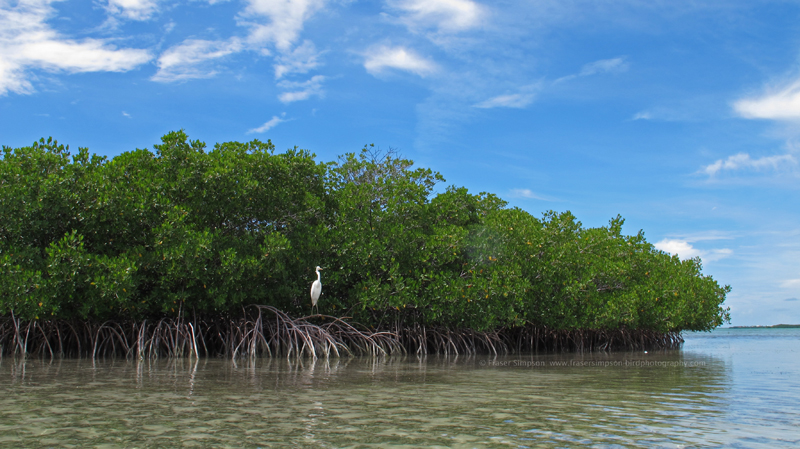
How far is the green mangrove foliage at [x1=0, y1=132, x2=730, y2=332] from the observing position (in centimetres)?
958

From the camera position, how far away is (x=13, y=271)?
9.01 metres

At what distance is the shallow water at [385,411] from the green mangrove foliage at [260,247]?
10.6ft

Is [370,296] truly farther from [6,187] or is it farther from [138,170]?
[6,187]

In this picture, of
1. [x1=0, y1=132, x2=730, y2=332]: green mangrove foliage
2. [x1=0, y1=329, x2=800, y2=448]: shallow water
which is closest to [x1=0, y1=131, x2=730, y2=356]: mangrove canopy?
[x1=0, y1=132, x2=730, y2=332]: green mangrove foliage

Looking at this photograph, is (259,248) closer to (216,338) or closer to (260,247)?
(260,247)

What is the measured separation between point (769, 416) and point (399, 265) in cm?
888

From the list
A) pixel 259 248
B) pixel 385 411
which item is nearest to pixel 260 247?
pixel 259 248

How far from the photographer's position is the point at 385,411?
423cm

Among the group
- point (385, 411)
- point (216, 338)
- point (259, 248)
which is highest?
point (259, 248)

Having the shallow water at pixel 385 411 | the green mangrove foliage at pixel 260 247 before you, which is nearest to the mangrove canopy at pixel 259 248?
the green mangrove foliage at pixel 260 247

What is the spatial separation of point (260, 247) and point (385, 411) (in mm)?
7086

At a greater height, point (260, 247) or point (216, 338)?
point (260, 247)

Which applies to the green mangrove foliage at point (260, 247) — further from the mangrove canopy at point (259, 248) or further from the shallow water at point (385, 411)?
the shallow water at point (385, 411)

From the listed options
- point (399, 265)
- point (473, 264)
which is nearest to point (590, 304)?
point (473, 264)
